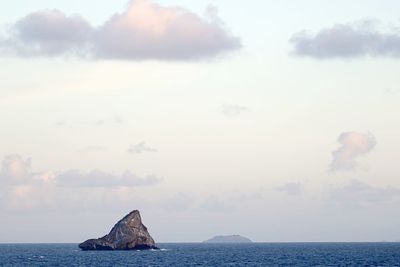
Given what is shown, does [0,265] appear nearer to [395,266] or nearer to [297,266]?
[297,266]

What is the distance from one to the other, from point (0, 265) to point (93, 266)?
25.4 meters

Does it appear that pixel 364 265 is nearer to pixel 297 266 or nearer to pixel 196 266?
pixel 297 266

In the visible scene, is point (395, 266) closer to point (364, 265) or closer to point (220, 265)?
point (364, 265)

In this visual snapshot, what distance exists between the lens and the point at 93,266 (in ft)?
552

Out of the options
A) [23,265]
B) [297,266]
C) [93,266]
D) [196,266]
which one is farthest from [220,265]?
[23,265]

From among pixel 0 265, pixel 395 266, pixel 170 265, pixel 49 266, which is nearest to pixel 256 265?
pixel 170 265

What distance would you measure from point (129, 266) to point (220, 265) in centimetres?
2261

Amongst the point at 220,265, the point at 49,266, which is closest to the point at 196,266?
the point at 220,265

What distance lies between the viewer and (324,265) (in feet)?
579

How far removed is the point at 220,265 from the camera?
176m

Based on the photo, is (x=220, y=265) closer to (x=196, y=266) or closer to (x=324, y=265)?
(x=196, y=266)

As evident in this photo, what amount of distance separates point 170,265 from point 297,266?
98.5ft

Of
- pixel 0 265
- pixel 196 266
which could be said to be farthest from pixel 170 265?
pixel 0 265

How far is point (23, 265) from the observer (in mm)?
177500
